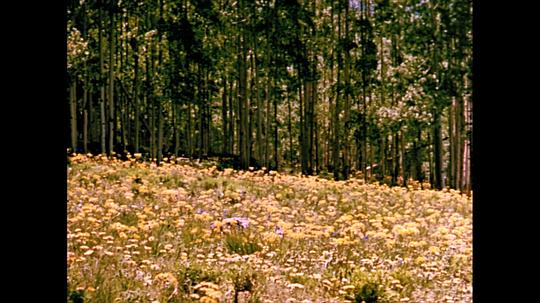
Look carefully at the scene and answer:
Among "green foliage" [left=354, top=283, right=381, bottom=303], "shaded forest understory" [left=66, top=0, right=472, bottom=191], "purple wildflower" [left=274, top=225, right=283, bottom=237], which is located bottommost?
"green foliage" [left=354, top=283, right=381, bottom=303]

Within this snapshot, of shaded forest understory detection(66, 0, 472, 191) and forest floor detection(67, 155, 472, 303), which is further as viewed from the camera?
shaded forest understory detection(66, 0, 472, 191)

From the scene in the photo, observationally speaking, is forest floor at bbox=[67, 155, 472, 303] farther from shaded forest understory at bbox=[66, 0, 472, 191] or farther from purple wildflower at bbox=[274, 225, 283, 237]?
shaded forest understory at bbox=[66, 0, 472, 191]

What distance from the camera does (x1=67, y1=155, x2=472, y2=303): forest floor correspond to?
484 cm

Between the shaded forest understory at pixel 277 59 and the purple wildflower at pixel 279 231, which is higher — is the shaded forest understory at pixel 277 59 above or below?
above

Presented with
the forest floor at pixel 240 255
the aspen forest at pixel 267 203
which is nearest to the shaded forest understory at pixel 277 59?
the aspen forest at pixel 267 203

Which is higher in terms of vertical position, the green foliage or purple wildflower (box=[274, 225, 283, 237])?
purple wildflower (box=[274, 225, 283, 237])

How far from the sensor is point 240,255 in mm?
6441

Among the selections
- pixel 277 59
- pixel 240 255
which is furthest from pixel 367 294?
pixel 277 59

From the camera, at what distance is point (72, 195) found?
8898 millimetres

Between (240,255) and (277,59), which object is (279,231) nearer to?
(240,255)

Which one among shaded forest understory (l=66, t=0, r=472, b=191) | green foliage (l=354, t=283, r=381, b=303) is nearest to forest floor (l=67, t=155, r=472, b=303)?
green foliage (l=354, t=283, r=381, b=303)

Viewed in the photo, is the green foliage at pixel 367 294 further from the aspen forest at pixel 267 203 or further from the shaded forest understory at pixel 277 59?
the shaded forest understory at pixel 277 59

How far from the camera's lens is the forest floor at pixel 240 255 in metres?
4.84
